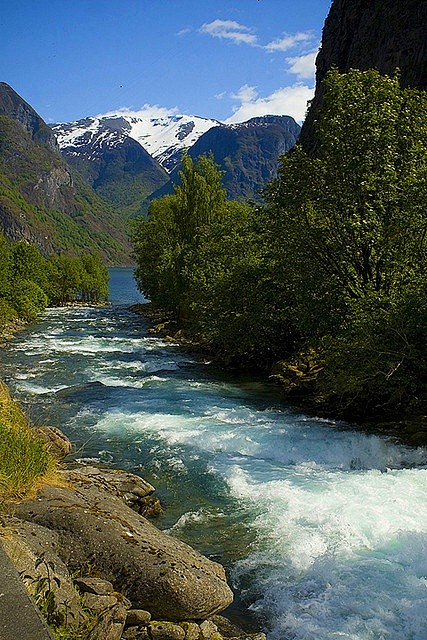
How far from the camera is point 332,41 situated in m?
72.6

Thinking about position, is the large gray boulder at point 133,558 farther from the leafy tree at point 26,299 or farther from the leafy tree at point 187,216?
the leafy tree at point 26,299

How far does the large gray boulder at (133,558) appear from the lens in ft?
24.5

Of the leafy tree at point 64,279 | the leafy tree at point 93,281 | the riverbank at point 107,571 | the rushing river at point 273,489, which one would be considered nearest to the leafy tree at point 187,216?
the rushing river at point 273,489

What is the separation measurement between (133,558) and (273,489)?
5773 mm

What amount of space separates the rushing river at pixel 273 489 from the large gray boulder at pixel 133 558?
1284mm

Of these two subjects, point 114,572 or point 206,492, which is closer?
point 114,572

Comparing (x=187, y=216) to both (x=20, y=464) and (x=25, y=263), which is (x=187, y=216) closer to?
(x=25, y=263)

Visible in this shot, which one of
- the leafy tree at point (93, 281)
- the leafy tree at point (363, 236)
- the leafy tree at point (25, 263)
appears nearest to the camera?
the leafy tree at point (363, 236)

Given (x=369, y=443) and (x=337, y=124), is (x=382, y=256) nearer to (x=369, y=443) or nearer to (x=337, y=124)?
(x=337, y=124)

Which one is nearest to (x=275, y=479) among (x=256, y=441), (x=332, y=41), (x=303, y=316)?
(x=256, y=441)

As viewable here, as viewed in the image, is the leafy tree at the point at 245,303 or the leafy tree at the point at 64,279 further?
the leafy tree at the point at 64,279

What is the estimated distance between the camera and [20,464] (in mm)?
8633

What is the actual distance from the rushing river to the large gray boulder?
4.21ft

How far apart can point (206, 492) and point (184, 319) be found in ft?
115
